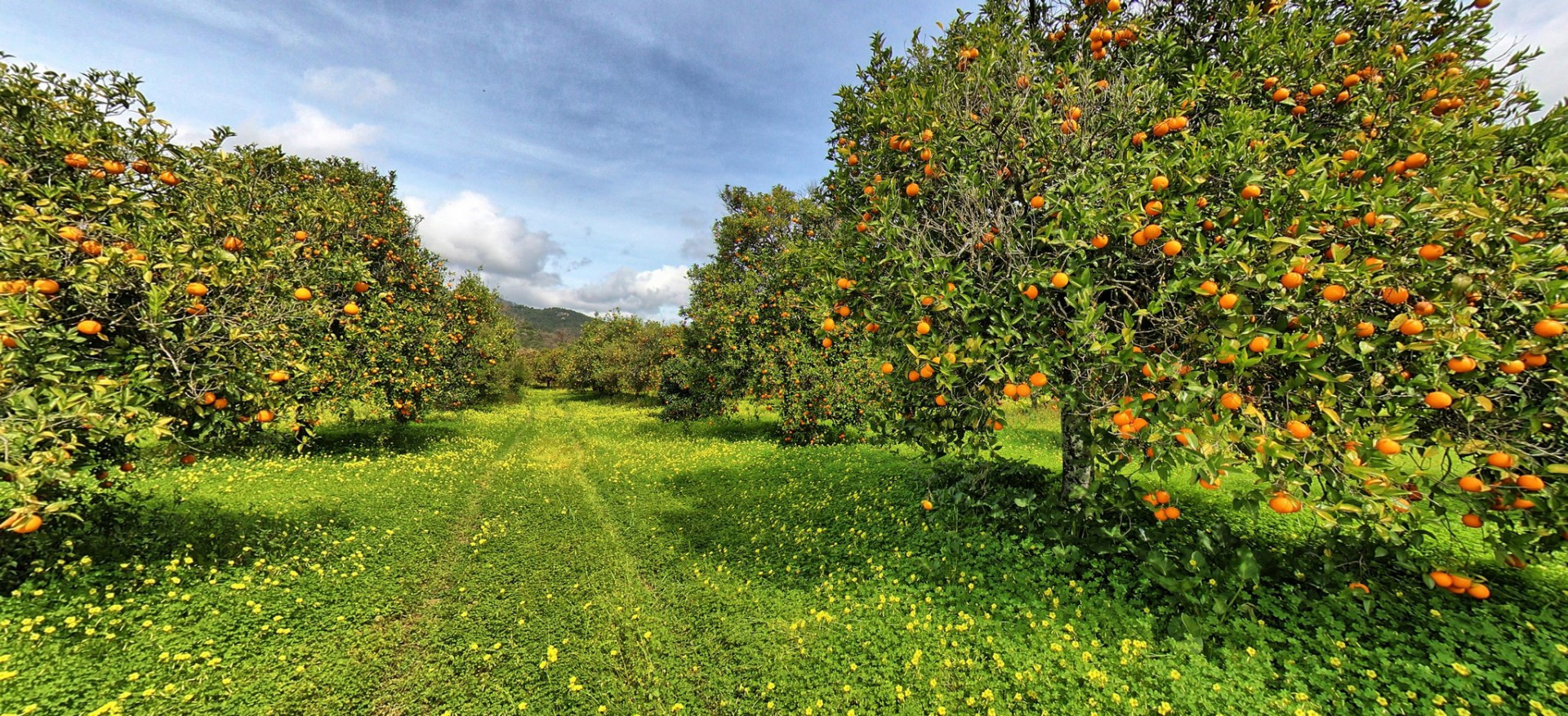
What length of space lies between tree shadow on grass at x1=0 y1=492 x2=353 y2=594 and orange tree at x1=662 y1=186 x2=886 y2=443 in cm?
999

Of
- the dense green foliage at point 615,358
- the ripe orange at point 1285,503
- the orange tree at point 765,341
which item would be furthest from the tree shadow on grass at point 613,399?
the ripe orange at point 1285,503

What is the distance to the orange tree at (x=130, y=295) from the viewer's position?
3.99 meters

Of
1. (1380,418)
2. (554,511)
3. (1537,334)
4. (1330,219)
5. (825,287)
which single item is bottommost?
(554,511)

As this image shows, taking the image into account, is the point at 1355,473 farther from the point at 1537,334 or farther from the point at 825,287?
the point at 825,287

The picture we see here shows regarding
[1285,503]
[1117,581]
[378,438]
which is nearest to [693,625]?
[1117,581]

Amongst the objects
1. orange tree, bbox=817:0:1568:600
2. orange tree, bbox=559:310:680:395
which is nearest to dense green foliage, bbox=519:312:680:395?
orange tree, bbox=559:310:680:395

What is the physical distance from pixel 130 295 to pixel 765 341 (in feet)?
44.7

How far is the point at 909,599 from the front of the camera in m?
5.89

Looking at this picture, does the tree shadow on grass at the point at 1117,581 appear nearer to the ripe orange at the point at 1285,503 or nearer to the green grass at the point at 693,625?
the green grass at the point at 693,625

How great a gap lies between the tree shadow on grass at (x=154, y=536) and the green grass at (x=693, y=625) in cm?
4

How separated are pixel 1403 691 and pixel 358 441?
21383mm

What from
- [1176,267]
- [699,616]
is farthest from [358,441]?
[1176,267]

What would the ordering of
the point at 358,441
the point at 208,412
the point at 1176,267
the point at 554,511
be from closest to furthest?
1. the point at 1176,267
2. the point at 208,412
3. the point at 554,511
4. the point at 358,441

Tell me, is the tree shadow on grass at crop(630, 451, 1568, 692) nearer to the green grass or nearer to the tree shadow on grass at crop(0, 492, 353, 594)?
the green grass
